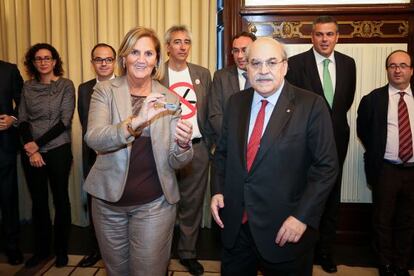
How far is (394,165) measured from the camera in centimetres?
301

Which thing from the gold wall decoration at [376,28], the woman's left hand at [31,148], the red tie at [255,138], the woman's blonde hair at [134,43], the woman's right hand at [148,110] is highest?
the gold wall decoration at [376,28]

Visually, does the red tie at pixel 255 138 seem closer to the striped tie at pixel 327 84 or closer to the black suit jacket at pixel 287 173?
the black suit jacket at pixel 287 173

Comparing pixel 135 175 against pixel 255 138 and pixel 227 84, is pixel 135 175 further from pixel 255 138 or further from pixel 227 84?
pixel 227 84

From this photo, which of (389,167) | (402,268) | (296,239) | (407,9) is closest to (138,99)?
(296,239)

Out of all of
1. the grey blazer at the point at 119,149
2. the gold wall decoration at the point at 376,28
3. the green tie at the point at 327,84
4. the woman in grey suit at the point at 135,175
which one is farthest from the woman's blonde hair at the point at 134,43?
the gold wall decoration at the point at 376,28

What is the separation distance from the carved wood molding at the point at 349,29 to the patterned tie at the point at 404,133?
0.79 metres

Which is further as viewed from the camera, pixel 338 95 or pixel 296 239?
pixel 338 95

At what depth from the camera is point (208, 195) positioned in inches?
158

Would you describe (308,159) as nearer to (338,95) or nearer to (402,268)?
(338,95)

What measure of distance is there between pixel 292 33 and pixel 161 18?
4.00ft

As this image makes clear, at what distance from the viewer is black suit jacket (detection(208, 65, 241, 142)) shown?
300 cm

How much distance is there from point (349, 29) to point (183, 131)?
8.00 ft

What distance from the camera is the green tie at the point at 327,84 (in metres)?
3.01

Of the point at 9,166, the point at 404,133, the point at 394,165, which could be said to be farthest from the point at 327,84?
the point at 9,166
